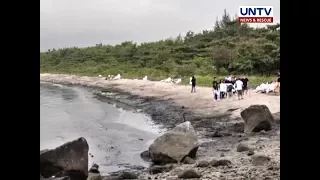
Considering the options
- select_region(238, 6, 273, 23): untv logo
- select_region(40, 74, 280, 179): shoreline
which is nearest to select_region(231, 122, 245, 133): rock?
select_region(40, 74, 280, 179): shoreline

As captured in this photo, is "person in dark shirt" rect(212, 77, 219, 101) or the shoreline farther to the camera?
"person in dark shirt" rect(212, 77, 219, 101)

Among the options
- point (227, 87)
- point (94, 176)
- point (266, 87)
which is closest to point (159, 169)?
point (94, 176)

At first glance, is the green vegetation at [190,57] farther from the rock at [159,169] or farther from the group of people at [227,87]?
the rock at [159,169]

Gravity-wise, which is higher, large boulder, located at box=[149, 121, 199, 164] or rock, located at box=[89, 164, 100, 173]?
large boulder, located at box=[149, 121, 199, 164]

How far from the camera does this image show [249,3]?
2.00 metres

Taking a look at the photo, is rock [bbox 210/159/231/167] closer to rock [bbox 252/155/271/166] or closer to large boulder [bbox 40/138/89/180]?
rock [bbox 252/155/271/166]

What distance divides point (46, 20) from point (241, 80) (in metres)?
1.07

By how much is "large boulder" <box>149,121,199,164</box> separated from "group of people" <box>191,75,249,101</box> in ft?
0.73

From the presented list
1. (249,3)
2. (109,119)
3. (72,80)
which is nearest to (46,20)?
(72,80)

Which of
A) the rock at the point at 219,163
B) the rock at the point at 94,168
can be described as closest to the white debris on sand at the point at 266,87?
the rock at the point at 219,163

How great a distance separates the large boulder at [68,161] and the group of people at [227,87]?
0.67 metres

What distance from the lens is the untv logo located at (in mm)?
1991

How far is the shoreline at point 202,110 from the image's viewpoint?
2.06 metres

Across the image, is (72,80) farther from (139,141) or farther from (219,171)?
(219,171)
